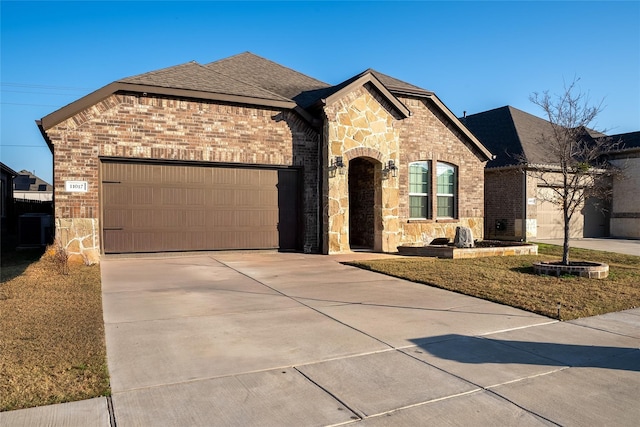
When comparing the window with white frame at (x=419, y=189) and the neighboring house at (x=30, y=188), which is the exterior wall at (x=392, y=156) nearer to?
the window with white frame at (x=419, y=189)

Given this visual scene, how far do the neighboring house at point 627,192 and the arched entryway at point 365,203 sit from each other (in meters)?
15.1

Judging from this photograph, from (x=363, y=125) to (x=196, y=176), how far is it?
5.30 metres

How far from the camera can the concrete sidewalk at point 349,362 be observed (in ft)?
12.1

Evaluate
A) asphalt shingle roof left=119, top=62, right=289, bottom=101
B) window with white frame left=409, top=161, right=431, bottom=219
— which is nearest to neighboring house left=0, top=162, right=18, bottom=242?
asphalt shingle roof left=119, top=62, right=289, bottom=101

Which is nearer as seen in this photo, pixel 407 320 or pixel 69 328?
pixel 69 328

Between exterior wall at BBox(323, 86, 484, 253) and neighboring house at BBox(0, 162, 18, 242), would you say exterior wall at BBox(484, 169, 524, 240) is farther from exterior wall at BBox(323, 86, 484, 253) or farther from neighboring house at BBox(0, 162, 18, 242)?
neighboring house at BBox(0, 162, 18, 242)

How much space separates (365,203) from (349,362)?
12.0 m

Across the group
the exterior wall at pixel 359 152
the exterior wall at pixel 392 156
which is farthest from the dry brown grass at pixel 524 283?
the exterior wall at pixel 392 156

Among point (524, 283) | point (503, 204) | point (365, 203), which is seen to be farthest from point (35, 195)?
point (524, 283)

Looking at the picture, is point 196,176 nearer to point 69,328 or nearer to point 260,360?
point 69,328

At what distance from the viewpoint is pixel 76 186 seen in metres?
11.8

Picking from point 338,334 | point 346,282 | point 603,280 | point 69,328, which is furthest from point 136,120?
point 603,280

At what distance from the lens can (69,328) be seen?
5770mm

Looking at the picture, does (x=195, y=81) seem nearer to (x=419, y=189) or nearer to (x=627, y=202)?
(x=419, y=189)
